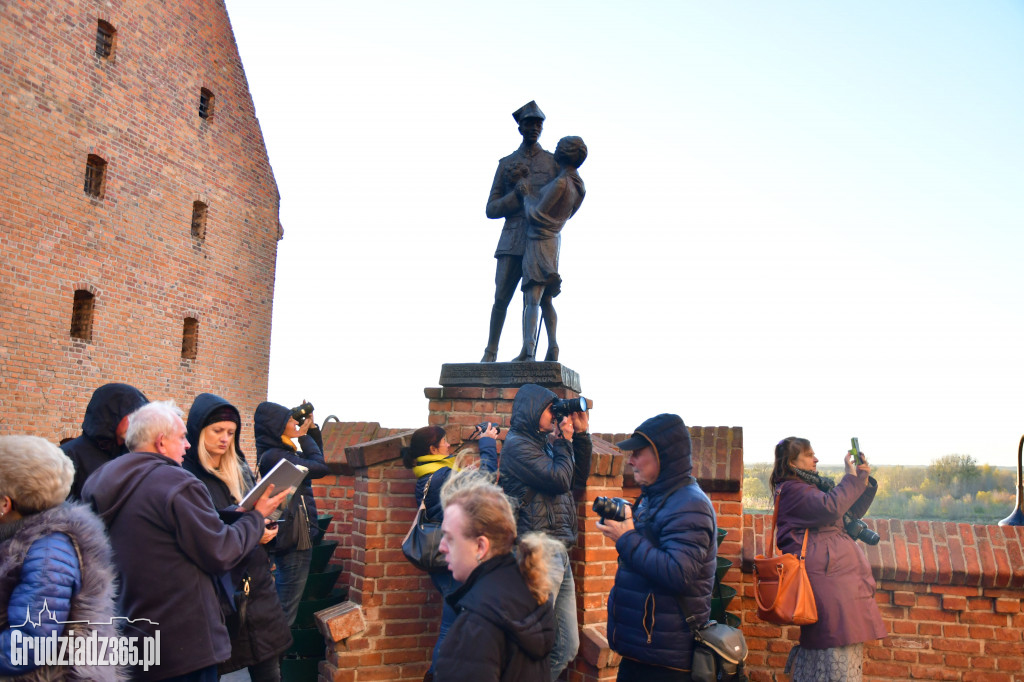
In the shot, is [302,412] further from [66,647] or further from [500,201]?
[66,647]

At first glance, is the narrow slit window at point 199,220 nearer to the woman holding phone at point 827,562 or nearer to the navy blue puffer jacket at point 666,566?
the woman holding phone at point 827,562

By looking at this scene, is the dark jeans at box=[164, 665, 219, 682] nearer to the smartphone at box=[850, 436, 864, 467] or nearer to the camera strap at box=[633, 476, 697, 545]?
the camera strap at box=[633, 476, 697, 545]

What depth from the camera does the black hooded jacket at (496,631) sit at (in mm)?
A: 2064

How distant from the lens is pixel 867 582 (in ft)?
12.8

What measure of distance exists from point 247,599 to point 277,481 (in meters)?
0.62

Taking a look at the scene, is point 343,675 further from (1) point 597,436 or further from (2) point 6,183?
(2) point 6,183

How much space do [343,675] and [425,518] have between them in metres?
1.16

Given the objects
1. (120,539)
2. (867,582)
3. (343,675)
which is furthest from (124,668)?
(867,582)

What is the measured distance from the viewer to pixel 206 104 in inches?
696

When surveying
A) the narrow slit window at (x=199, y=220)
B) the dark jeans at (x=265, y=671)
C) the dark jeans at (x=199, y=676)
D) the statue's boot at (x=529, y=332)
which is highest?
the narrow slit window at (x=199, y=220)

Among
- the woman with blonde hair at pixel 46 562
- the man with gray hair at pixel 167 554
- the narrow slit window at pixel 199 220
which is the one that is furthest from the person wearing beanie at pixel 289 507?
the narrow slit window at pixel 199 220

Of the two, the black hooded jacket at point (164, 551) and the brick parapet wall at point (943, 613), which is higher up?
the black hooded jacket at point (164, 551)

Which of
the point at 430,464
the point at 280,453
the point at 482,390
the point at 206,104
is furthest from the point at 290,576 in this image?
the point at 206,104

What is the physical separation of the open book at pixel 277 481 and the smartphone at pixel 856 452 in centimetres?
293
